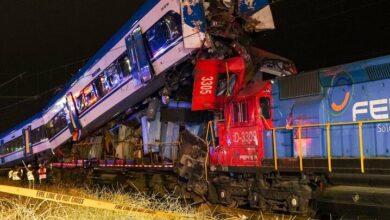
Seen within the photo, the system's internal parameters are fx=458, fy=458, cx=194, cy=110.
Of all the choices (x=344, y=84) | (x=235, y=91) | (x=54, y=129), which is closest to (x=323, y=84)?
(x=344, y=84)

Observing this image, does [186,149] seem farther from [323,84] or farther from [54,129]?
[54,129]

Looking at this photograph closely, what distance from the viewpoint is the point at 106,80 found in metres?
18.1

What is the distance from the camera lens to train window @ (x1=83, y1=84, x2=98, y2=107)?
19.1m

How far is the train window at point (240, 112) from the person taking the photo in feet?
39.0

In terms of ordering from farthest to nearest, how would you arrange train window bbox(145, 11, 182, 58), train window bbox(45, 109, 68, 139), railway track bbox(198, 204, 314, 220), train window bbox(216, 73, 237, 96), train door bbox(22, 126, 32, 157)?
train door bbox(22, 126, 32, 157), train window bbox(45, 109, 68, 139), train window bbox(145, 11, 182, 58), train window bbox(216, 73, 237, 96), railway track bbox(198, 204, 314, 220)

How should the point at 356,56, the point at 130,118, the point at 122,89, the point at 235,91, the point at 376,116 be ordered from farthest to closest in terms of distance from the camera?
the point at 356,56
the point at 130,118
the point at 122,89
the point at 235,91
the point at 376,116

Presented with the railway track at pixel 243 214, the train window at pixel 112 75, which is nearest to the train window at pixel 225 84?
the railway track at pixel 243 214

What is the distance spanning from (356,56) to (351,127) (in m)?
18.3

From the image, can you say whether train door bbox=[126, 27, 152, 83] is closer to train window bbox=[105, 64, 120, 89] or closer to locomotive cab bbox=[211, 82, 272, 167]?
→ train window bbox=[105, 64, 120, 89]

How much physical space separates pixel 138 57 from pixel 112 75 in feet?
7.62

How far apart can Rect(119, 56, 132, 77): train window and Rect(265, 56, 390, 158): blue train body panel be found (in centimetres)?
703

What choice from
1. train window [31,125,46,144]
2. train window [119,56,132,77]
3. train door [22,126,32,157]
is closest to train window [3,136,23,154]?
train door [22,126,32,157]

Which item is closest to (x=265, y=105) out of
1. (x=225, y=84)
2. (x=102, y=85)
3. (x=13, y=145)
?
(x=225, y=84)

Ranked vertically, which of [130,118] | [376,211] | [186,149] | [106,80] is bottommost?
[376,211]
